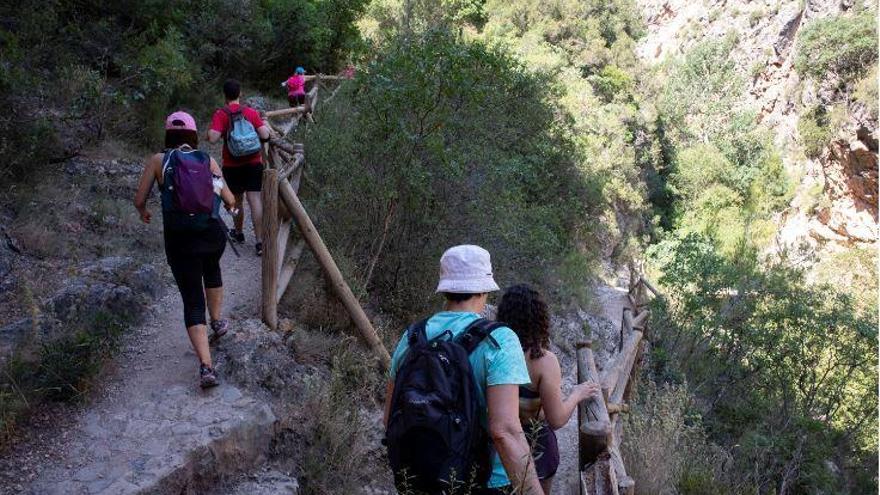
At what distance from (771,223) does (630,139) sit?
33.8 ft

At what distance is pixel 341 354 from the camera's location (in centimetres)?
511

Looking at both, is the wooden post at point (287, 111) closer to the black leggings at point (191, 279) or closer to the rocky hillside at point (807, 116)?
the black leggings at point (191, 279)

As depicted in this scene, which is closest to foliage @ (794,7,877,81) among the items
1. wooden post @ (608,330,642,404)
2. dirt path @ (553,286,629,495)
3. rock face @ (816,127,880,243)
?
rock face @ (816,127,880,243)

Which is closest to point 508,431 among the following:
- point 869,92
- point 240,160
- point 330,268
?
point 330,268

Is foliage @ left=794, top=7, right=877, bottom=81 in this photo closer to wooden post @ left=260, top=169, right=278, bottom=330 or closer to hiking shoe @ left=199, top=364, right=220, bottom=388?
wooden post @ left=260, top=169, right=278, bottom=330

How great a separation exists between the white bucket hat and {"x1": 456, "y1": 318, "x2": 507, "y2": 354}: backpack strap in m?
0.18

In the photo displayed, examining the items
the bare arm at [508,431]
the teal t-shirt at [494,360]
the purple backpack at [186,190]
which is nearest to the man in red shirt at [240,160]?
the purple backpack at [186,190]

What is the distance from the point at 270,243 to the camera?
15.0 ft

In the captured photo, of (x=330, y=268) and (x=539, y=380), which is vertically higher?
(x=330, y=268)

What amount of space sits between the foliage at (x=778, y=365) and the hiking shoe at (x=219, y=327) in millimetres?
6386

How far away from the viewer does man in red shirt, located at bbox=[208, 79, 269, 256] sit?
5871mm

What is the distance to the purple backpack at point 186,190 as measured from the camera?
3676mm

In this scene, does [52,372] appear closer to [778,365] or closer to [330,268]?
[330,268]

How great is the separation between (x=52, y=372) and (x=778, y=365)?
1007cm
